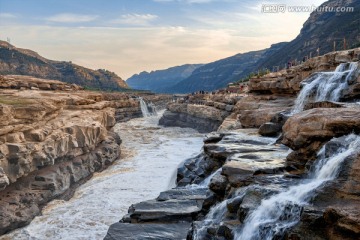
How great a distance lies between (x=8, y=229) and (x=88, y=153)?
1167 cm

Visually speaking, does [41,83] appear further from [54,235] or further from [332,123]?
[332,123]

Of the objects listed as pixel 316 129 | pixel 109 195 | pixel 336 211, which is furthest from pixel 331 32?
pixel 336 211

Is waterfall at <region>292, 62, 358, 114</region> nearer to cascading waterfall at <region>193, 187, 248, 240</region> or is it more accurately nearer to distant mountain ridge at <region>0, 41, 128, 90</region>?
cascading waterfall at <region>193, 187, 248, 240</region>

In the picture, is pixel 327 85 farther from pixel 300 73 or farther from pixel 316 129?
pixel 316 129

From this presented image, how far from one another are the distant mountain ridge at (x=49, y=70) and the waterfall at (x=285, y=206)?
106 m

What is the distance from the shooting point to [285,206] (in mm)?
9133

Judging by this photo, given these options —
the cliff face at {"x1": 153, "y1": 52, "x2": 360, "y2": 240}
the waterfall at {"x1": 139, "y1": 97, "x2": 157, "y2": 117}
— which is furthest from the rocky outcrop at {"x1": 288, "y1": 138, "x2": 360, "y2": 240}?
the waterfall at {"x1": 139, "y1": 97, "x2": 157, "y2": 117}

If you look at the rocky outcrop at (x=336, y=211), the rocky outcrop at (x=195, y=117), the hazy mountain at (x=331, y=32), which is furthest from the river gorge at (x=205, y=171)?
the hazy mountain at (x=331, y=32)

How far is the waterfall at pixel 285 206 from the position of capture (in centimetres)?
886

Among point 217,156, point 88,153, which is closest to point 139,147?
point 88,153

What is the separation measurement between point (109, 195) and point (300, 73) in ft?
49.4

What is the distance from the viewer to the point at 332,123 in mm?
11117

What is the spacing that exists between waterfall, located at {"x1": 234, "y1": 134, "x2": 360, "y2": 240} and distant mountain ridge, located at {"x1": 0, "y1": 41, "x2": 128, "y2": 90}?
347 ft

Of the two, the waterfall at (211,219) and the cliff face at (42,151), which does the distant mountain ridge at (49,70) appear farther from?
the waterfall at (211,219)
